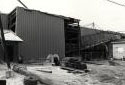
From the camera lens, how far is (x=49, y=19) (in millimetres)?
28516

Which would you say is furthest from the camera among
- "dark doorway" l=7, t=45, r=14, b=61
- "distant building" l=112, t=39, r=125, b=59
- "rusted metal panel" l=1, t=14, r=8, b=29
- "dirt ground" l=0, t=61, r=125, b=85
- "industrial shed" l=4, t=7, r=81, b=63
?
"distant building" l=112, t=39, r=125, b=59

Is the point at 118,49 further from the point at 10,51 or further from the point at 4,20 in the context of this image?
the point at 4,20

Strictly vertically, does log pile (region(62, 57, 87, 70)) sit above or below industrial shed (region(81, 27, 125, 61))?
below

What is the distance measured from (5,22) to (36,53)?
6595 mm

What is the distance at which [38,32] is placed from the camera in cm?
2731

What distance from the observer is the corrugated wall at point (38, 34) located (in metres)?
26.0

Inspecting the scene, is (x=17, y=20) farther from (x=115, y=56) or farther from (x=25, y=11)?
(x=115, y=56)

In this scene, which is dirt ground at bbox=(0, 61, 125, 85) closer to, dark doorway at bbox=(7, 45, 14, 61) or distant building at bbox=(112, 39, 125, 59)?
dark doorway at bbox=(7, 45, 14, 61)

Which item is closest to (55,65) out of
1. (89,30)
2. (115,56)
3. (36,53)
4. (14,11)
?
(36,53)

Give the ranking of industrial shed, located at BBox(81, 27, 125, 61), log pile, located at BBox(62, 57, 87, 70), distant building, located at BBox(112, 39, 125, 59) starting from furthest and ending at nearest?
industrial shed, located at BBox(81, 27, 125, 61)
distant building, located at BBox(112, 39, 125, 59)
log pile, located at BBox(62, 57, 87, 70)

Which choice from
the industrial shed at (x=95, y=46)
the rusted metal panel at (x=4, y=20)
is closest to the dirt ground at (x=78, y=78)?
the rusted metal panel at (x=4, y=20)

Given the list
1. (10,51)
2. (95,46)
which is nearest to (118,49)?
(95,46)

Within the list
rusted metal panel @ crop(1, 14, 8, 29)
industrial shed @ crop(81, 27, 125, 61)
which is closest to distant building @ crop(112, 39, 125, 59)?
industrial shed @ crop(81, 27, 125, 61)

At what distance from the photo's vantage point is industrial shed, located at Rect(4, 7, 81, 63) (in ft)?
85.0
